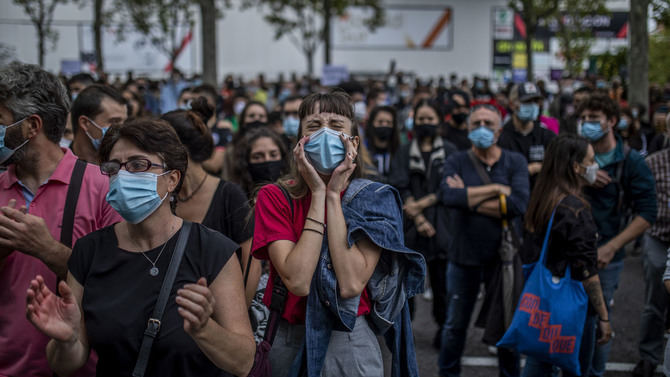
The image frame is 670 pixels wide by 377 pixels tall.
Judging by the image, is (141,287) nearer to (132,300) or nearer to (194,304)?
(132,300)

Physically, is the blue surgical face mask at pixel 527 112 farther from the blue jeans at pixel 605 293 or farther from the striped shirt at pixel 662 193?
the blue jeans at pixel 605 293

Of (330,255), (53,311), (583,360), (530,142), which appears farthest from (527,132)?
(53,311)

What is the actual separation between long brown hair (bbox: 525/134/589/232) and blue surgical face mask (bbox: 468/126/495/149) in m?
0.70

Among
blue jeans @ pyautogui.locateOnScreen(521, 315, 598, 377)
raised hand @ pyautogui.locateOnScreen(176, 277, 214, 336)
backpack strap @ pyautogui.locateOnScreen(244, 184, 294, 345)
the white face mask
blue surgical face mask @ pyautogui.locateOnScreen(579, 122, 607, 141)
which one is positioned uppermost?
blue surgical face mask @ pyautogui.locateOnScreen(579, 122, 607, 141)

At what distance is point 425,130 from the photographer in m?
6.13

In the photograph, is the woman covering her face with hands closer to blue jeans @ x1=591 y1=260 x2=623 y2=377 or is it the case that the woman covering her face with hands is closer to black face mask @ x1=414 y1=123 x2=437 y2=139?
blue jeans @ x1=591 y1=260 x2=623 y2=377

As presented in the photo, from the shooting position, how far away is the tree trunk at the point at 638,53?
31.7 feet

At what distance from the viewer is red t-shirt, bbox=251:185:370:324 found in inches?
102

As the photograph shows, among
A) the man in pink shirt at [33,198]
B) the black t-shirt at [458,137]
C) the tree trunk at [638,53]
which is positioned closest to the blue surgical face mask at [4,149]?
the man in pink shirt at [33,198]

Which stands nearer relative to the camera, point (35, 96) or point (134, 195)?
point (134, 195)

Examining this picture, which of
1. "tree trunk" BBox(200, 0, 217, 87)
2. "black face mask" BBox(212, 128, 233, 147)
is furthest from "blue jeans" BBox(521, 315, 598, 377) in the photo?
"tree trunk" BBox(200, 0, 217, 87)

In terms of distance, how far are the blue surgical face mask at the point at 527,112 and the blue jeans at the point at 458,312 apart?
85.4 inches

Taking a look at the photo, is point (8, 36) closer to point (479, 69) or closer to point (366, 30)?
point (366, 30)

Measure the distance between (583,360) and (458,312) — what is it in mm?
912
